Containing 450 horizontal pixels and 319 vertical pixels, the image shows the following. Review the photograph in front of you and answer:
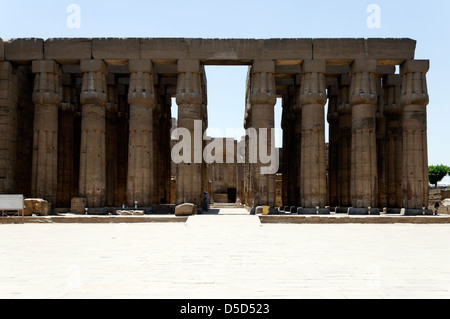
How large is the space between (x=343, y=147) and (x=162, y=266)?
1996cm

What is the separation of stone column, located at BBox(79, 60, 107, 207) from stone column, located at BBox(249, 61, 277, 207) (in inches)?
289

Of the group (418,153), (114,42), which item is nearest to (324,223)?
(418,153)

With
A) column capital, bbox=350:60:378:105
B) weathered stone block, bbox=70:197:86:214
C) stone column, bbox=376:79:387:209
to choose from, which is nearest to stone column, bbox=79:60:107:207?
weathered stone block, bbox=70:197:86:214

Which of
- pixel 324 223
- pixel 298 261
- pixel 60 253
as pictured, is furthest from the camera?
pixel 324 223

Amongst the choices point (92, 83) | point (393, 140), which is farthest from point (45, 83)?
point (393, 140)

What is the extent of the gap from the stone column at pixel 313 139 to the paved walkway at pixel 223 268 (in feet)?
35.1

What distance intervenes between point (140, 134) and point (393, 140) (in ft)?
44.8

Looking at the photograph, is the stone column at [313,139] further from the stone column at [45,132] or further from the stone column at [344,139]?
the stone column at [45,132]

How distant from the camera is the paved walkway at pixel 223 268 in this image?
4.83m

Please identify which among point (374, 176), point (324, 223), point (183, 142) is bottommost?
point (324, 223)

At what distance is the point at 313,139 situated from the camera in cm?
2131

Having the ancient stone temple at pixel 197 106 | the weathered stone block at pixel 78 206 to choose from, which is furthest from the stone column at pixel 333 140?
the weathered stone block at pixel 78 206
